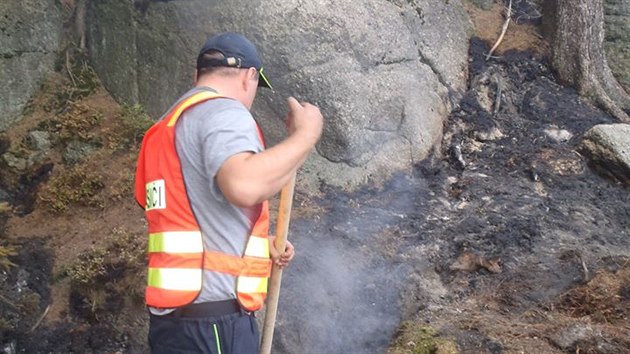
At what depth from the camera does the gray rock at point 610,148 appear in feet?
23.9

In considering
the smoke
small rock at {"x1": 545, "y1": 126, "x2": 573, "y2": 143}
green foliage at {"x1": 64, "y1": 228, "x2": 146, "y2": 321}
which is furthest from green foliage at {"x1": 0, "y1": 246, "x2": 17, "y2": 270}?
small rock at {"x1": 545, "y1": 126, "x2": 573, "y2": 143}

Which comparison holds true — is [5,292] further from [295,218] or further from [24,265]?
[295,218]

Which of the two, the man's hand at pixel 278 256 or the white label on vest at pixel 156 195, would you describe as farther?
the man's hand at pixel 278 256

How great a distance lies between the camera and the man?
9.81ft

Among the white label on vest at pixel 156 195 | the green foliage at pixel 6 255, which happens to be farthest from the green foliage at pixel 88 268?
the white label on vest at pixel 156 195

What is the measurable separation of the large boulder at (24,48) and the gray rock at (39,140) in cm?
Result: 31

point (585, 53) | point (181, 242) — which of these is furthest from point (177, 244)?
point (585, 53)

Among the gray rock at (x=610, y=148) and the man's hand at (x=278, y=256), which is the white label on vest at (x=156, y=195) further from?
the gray rock at (x=610, y=148)

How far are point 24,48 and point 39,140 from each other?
1033 millimetres

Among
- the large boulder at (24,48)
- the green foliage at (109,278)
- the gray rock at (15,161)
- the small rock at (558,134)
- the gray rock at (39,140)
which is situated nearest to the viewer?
the green foliage at (109,278)

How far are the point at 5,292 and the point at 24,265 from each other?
287mm

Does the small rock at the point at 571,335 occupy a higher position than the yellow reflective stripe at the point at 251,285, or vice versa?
the yellow reflective stripe at the point at 251,285

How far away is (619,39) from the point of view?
9.15 metres

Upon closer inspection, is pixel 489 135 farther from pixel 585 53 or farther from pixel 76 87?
pixel 76 87
